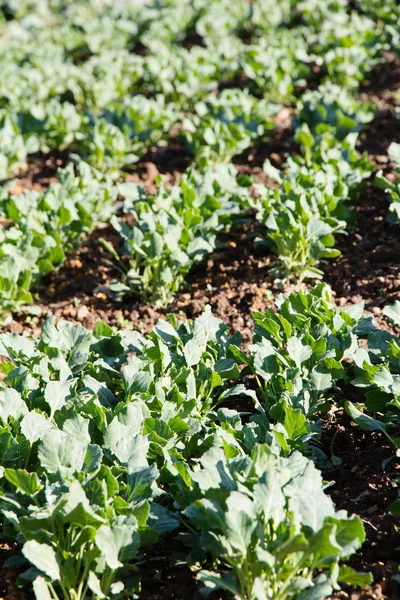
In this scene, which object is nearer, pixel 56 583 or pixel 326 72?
pixel 56 583

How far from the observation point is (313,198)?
4.77 m

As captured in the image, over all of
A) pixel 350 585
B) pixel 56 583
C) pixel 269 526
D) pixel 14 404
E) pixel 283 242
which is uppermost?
pixel 283 242

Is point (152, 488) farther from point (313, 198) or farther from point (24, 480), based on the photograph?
point (313, 198)

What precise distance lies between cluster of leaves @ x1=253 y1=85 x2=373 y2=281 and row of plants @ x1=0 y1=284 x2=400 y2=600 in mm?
796

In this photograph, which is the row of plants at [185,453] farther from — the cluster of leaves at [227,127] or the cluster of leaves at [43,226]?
the cluster of leaves at [227,127]

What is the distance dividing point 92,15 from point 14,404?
13054 millimetres

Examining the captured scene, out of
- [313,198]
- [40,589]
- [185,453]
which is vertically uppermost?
[313,198]

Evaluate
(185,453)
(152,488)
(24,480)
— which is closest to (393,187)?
(185,453)

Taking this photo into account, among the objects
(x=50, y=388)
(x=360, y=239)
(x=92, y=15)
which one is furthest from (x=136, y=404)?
(x=92, y=15)

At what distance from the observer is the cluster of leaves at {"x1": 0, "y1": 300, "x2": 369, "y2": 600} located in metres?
2.31

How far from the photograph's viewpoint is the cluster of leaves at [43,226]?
462 cm

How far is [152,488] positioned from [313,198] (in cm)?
279

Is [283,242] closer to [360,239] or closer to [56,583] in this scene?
[360,239]

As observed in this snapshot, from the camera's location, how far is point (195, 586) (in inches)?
102
